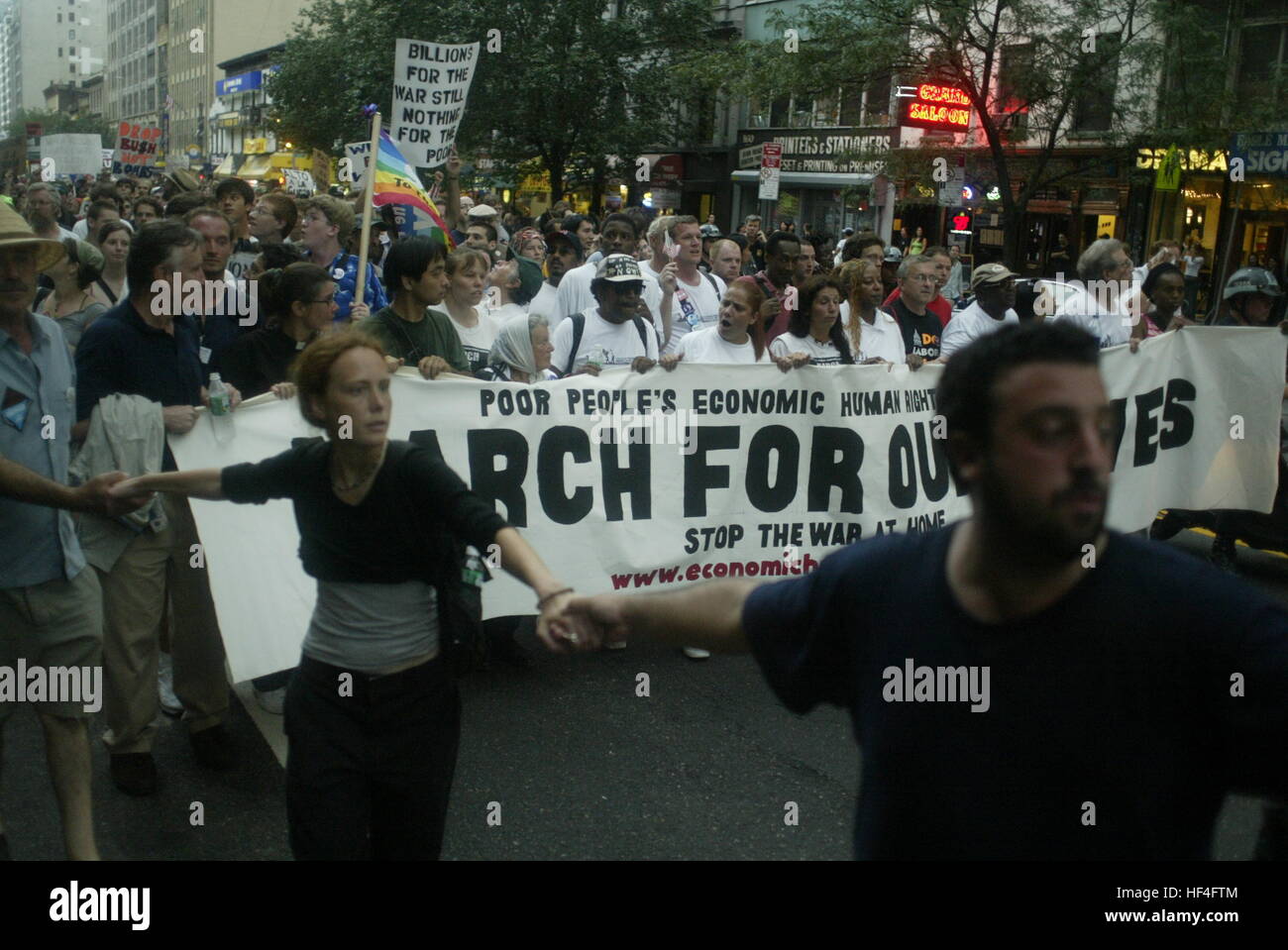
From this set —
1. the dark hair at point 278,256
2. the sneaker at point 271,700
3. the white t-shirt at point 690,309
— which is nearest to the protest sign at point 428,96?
the white t-shirt at point 690,309

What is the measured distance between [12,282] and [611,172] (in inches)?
1168

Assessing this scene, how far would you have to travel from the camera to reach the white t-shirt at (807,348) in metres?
6.66

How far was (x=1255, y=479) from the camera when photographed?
24.1 feet

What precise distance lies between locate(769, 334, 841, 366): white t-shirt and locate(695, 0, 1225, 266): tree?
15.0m

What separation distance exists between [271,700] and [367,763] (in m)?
2.61

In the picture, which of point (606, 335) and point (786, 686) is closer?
point (786, 686)

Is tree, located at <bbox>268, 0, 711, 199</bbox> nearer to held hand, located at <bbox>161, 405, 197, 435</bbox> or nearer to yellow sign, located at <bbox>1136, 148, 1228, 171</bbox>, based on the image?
yellow sign, located at <bbox>1136, 148, 1228, 171</bbox>

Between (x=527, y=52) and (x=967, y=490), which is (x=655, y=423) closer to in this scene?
(x=967, y=490)

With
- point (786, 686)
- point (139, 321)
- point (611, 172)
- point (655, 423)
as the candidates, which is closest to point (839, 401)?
point (655, 423)

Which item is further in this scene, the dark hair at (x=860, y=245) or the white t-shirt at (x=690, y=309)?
the dark hair at (x=860, y=245)

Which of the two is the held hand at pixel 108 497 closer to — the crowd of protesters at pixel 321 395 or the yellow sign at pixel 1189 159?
the crowd of protesters at pixel 321 395

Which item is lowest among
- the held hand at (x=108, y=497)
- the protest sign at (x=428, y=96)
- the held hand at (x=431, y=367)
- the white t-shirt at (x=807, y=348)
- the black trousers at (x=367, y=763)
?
the black trousers at (x=367, y=763)

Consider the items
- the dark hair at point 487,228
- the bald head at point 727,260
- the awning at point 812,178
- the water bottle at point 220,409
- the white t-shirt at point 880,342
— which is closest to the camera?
the water bottle at point 220,409
